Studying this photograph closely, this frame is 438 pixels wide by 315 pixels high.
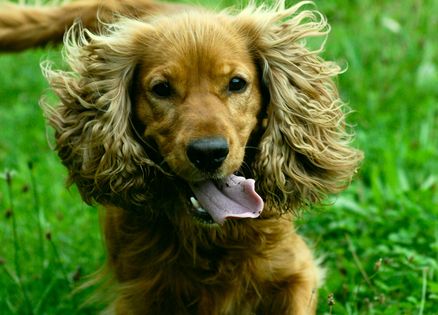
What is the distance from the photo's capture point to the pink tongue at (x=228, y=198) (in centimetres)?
352

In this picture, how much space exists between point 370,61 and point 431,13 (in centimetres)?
69

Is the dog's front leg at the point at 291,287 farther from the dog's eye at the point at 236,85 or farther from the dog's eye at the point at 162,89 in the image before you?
the dog's eye at the point at 162,89

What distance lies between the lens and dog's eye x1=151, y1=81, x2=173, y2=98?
3.65 metres

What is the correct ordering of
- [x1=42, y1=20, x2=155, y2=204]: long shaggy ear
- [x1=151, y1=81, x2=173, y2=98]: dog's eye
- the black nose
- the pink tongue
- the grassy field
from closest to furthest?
the black nose < the pink tongue < [x1=151, y1=81, x2=173, y2=98]: dog's eye < [x1=42, y1=20, x2=155, y2=204]: long shaggy ear < the grassy field

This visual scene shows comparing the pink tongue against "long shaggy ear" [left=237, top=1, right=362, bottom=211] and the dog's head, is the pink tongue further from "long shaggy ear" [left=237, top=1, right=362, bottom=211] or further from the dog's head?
"long shaggy ear" [left=237, top=1, right=362, bottom=211]

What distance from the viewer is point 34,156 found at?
6117 mm

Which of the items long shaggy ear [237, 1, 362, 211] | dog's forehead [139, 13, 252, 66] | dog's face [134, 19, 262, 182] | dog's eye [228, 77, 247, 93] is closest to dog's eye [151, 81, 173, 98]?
dog's face [134, 19, 262, 182]

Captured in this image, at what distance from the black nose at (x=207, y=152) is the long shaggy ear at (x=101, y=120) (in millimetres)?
379

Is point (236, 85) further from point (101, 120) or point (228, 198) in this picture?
point (101, 120)

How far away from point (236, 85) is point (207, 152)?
406 millimetres

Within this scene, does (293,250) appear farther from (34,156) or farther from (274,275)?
(34,156)

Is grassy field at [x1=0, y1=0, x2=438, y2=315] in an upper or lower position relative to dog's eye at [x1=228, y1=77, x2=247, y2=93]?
lower

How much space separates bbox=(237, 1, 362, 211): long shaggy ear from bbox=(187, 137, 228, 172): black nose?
0.41 m

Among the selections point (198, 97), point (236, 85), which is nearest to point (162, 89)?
point (198, 97)
